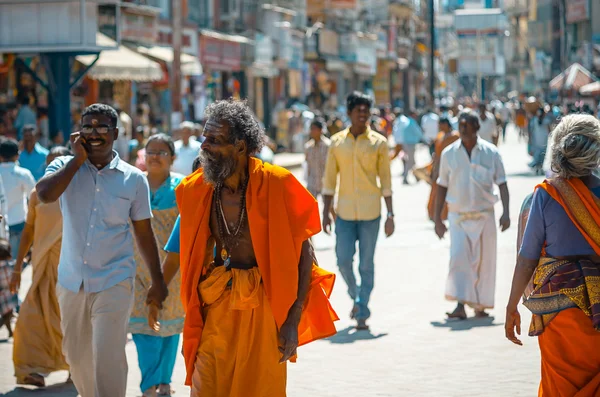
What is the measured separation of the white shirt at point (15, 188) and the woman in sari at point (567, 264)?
623cm

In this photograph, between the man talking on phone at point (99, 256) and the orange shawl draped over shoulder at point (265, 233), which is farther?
the man talking on phone at point (99, 256)

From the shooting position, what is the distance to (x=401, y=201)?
22.7 metres

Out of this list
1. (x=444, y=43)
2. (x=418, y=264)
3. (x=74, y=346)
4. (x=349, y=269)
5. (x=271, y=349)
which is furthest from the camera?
(x=444, y=43)

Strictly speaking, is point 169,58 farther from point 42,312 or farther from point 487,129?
point 42,312

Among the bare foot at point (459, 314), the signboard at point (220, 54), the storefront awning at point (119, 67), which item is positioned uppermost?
the signboard at point (220, 54)

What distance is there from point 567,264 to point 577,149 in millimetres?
524

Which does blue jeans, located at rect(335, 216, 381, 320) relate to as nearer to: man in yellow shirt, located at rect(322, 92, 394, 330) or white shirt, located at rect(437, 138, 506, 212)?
man in yellow shirt, located at rect(322, 92, 394, 330)

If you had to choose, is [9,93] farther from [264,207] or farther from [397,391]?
[264,207]

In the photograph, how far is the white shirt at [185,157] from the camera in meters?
13.7

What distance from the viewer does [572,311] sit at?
5.52m

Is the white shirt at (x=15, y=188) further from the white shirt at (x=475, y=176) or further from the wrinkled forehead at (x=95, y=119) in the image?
the wrinkled forehead at (x=95, y=119)

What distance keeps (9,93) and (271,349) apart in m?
20.4

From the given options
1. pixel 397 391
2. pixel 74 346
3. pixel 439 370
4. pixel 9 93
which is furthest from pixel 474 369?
pixel 9 93

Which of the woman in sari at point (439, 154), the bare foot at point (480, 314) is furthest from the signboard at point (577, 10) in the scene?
the bare foot at point (480, 314)
